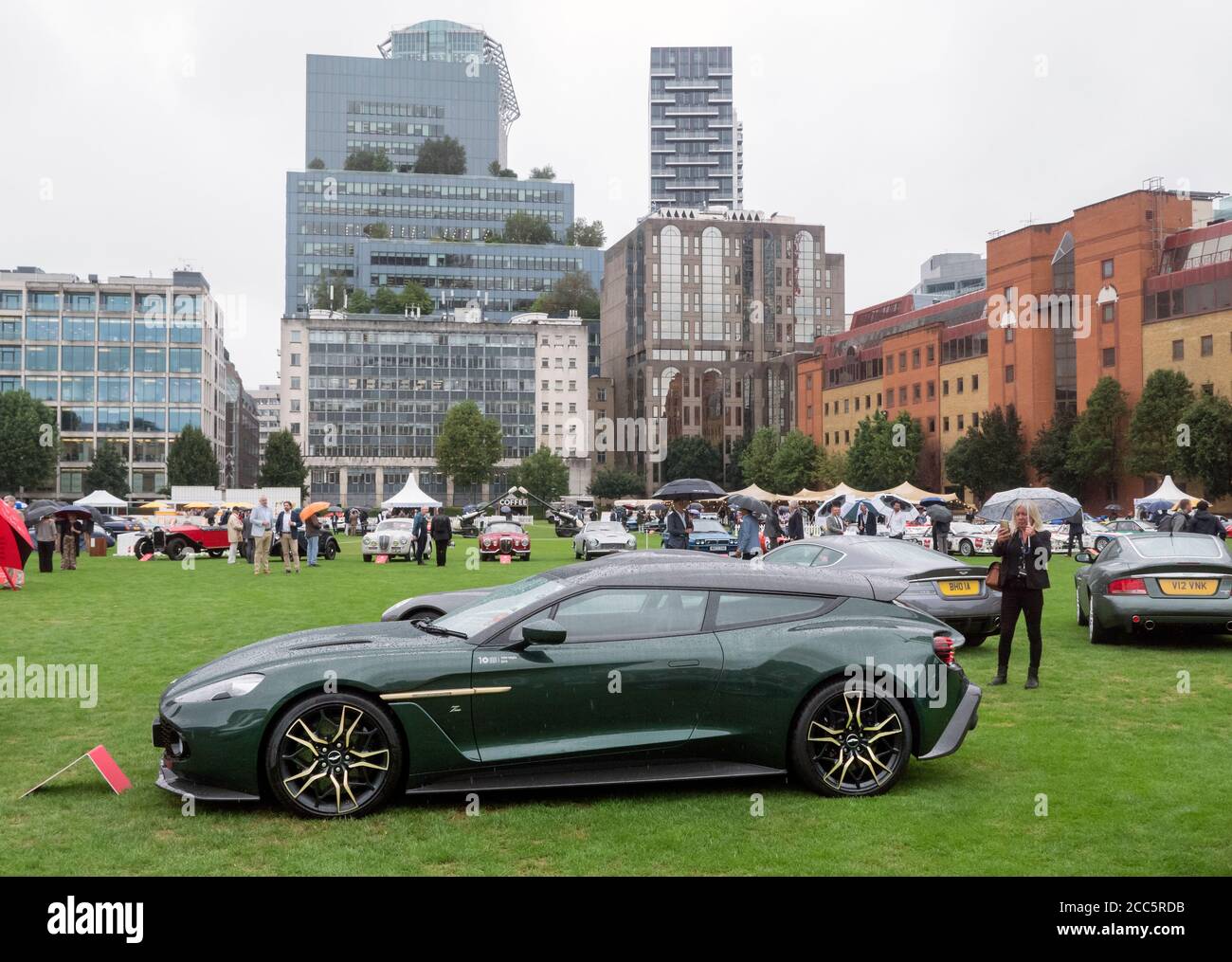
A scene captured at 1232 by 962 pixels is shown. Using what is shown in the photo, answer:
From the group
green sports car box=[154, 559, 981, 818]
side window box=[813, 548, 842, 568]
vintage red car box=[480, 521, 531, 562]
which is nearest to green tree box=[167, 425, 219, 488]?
vintage red car box=[480, 521, 531, 562]

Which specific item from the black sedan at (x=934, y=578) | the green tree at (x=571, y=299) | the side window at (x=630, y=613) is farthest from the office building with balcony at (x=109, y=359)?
the side window at (x=630, y=613)

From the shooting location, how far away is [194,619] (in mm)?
16062

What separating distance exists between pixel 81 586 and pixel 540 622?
20.3 metres

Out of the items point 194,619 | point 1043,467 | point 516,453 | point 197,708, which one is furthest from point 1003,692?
point 516,453

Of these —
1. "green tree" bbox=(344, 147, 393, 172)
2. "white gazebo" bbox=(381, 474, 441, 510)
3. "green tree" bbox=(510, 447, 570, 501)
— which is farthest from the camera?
"green tree" bbox=(344, 147, 393, 172)

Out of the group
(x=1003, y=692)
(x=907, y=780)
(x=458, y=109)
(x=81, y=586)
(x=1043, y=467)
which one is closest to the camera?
(x=907, y=780)

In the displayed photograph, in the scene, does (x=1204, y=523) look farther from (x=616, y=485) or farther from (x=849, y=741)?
(x=616, y=485)

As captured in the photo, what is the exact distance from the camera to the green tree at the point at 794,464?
10606 centimetres

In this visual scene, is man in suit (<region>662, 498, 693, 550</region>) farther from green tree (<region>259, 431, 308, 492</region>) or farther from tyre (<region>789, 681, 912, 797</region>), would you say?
green tree (<region>259, 431, 308, 492</region>)

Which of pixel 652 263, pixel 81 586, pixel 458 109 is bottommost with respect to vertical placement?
pixel 81 586

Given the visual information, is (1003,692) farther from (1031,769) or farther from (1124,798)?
(1124,798)

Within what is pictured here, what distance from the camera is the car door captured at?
598 centimetres

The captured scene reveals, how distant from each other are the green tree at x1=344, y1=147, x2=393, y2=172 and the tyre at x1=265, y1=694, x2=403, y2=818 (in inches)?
6736

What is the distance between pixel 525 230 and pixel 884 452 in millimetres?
87792
